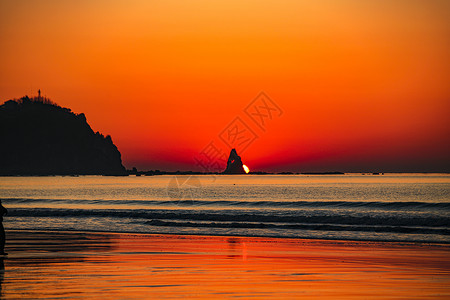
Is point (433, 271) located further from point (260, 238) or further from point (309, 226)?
point (309, 226)

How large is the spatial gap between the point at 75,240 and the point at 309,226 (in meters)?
13.6

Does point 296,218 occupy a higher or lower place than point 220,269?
higher

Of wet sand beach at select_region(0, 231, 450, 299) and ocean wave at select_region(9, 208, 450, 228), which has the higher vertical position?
ocean wave at select_region(9, 208, 450, 228)

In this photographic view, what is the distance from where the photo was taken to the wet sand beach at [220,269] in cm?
1315

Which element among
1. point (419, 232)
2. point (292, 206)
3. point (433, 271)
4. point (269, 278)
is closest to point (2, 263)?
point (269, 278)

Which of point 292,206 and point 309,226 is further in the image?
point 292,206

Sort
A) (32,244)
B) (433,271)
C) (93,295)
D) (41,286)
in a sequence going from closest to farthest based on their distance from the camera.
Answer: (93,295) < (41,286) < (433,271) < (32,244)

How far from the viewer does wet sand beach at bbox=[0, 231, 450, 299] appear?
43.1 feet

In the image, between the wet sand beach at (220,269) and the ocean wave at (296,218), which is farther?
the ocean wave at (296,218)

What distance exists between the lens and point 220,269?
16.3 metres

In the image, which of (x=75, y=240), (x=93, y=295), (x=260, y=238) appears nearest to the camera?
(x=93, y=295)

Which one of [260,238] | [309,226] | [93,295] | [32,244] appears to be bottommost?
[93,295]

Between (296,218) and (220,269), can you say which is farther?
(296,218)

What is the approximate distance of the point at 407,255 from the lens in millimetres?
19984
